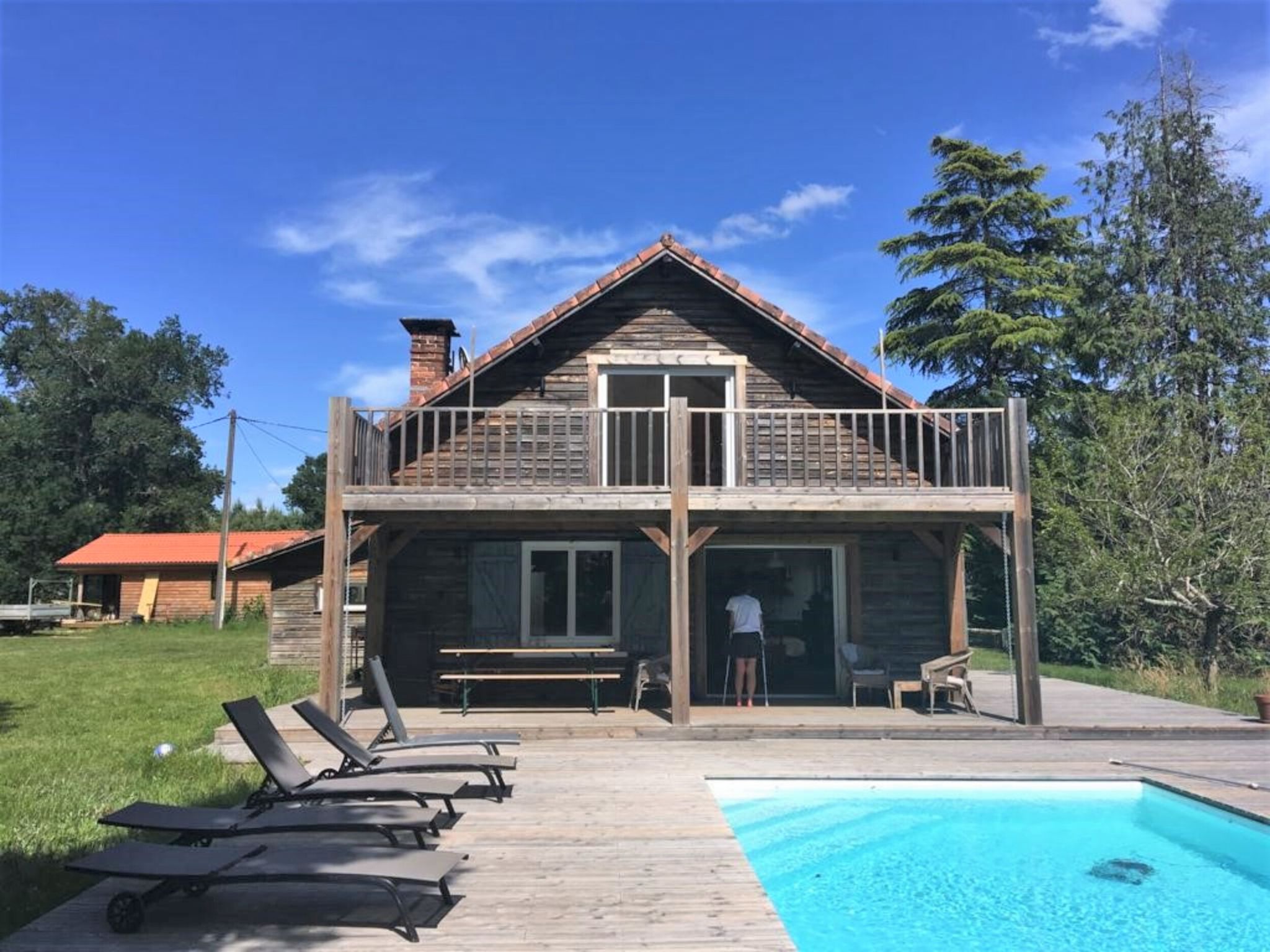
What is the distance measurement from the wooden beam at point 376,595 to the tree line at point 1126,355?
524 inches

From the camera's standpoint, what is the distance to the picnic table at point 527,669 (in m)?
10.5

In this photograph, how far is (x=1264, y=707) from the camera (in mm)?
9898

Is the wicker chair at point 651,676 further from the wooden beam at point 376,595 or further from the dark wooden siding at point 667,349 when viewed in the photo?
the wooden beam at point 376,595

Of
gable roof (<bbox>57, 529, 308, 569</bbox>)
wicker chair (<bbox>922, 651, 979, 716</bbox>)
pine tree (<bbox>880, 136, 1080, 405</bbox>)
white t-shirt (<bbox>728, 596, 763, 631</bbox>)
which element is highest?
pine tree (<bbox>880, 136, 1080, 405</bbox>)

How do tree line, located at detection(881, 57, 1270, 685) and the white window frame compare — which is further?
tree line, located at detection(881, 57, 1270, 685)

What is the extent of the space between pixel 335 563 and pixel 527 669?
10.9 ft

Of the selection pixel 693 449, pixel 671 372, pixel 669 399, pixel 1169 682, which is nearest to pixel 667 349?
pixel 671 372

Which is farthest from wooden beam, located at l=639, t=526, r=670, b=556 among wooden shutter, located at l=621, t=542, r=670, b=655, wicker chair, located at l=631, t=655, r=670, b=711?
wooden shutter, located at l=621, t=542, r=670, b=655

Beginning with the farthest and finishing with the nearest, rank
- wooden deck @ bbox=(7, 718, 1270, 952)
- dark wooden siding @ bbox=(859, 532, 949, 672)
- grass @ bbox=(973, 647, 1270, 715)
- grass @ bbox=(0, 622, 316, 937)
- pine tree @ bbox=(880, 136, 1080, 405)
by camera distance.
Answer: pine tree @ bbox=(880, 136, 1080, 405), grass @ bbox=(973, 647, 1270, 715), dark wooden siding @ bbox=(859, 532, 949, 672), grass @ bbox=(0, 622, 316, 937), wooden deck @ bbox=(7, 718, 1270, 952)

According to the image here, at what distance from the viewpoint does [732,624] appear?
11273mm

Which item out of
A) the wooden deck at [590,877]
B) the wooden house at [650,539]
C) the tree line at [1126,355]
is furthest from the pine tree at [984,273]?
the wooden deck at [590,877]

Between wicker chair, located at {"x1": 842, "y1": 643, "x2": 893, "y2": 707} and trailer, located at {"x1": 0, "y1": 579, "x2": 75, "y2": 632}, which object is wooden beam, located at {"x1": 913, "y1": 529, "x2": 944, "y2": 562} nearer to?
wicker chair, located at {"x1": 842, "y1": 643, "x2": 893, "y2": 707}

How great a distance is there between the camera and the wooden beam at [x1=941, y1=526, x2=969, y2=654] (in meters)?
12.1

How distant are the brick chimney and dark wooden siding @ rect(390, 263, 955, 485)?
2.06m
